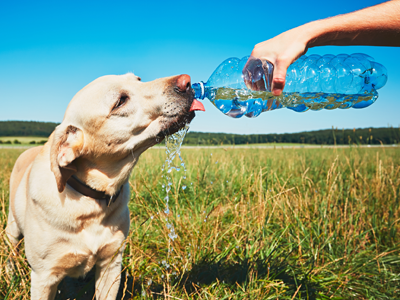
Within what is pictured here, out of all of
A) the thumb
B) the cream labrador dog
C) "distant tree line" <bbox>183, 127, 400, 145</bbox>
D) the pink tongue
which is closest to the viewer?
the thumb

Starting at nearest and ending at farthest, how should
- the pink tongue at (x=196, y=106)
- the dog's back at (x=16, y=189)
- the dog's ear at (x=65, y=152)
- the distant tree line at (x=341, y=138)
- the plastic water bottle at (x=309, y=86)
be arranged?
the dog's ear at (x=65, y=152), the pink tongue at (x=196, y=106), the plastic water bottle at (x=309, y=86), the dog's back at (x=16, y=189), the distant tree line at (x=341, y=138)

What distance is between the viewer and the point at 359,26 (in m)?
1.48

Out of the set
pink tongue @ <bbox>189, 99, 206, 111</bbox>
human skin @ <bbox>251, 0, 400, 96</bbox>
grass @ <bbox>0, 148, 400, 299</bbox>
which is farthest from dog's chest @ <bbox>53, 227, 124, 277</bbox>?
human skin @ <bbox>251, 0, 400, 96</bbox>

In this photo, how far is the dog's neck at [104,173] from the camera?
2.10 metres

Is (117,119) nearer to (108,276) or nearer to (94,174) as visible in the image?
(94,174)

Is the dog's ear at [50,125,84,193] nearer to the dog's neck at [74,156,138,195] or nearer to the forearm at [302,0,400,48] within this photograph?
the dog's neck at [74,156,138,195]

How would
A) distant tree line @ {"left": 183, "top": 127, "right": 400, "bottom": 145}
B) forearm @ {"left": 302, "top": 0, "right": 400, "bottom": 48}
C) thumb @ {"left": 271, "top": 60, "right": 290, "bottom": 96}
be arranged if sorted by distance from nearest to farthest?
thumb @ {"left": 271, "top": 60, "right": 290, "bottom": 96}
forearm @ {"left": 302, "top": 0, "right": 400, "bottom": 48}
distant tree line @ {"left": 183, "top": 127, "right": 400, "bottom": 145}

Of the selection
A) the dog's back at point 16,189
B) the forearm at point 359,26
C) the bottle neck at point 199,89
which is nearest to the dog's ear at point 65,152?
the dog's back at point 16,189

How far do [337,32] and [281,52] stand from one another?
0.42 meters

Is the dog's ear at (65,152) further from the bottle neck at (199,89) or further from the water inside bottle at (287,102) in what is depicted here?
the water inside bottle at (287,102)

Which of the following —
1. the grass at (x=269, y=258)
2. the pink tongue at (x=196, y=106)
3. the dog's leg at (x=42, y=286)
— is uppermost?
the pink tongue at (x=196, y=106)

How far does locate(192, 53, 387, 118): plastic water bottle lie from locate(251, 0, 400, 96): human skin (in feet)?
2.18

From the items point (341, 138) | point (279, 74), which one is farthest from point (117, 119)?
point (341, 138)

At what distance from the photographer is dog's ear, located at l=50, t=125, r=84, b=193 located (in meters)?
1.84
